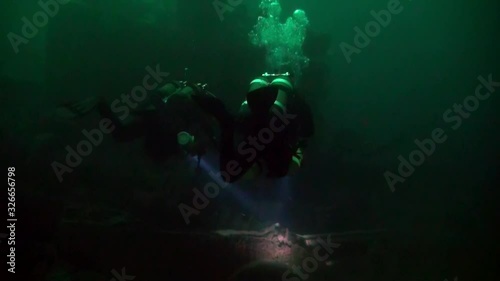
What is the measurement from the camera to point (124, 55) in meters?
15.6

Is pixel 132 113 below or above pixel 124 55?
below

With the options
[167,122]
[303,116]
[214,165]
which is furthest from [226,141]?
[214,165]

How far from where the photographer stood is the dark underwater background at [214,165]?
7.71 metres

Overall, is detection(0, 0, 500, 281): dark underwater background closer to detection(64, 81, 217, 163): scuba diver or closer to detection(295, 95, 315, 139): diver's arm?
detection(64, 81, 217, 163): scuba diver

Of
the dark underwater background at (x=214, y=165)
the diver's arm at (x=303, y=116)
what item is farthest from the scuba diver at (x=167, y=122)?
the diver's arm at (x=303, y=116)

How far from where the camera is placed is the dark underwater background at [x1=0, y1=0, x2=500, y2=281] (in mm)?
7711

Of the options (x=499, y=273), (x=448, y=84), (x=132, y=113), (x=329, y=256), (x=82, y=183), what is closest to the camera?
(x=132, y=113)

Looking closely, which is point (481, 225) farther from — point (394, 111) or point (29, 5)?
point (29, 5)

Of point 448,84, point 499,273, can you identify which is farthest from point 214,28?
point 448,84

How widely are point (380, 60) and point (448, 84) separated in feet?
19.1

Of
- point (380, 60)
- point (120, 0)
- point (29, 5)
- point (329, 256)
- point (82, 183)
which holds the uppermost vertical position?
point (29, 5)

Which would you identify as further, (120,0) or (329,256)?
(120,0)

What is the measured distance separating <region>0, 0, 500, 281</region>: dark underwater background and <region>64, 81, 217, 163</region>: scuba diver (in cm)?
64

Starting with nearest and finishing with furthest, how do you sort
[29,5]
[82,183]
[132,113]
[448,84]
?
[132,113] < [82,183] < [29,5] < [448,84]
